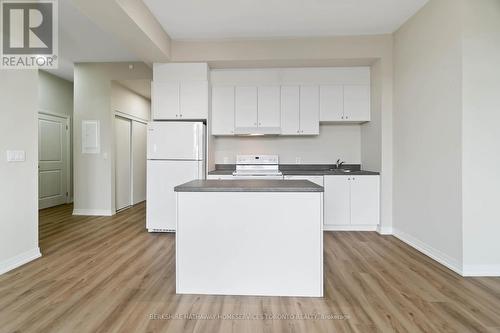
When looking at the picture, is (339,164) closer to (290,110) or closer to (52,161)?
(290,110)

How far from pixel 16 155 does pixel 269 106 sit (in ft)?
10.6

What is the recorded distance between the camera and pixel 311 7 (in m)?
2.91

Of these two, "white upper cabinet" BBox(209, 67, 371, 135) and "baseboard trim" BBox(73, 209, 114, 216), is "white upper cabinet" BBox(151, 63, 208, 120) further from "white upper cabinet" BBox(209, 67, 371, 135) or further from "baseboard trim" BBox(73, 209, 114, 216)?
"baseboard trim" BBox(73, 209, 114, 216)

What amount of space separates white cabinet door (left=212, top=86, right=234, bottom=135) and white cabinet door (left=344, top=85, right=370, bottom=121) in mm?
1857

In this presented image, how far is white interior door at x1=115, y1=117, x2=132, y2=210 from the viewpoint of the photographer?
4.94 metres

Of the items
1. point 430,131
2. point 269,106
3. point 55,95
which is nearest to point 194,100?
point 269,106

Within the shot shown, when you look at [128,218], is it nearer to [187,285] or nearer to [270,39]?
[187,285]

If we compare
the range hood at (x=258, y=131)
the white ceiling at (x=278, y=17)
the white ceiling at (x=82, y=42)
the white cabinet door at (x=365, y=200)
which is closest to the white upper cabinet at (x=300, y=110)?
the range hood at (x=258, y=131)

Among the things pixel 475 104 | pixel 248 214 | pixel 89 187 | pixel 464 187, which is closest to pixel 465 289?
pixel 464 187

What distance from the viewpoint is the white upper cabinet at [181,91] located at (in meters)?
3.81

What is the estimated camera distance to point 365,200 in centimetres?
372

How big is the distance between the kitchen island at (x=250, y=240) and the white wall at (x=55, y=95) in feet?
16.7

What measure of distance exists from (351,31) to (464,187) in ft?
8.01

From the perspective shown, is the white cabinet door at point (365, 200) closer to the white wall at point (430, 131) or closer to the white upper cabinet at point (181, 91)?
the white wall at point (430, 131)
